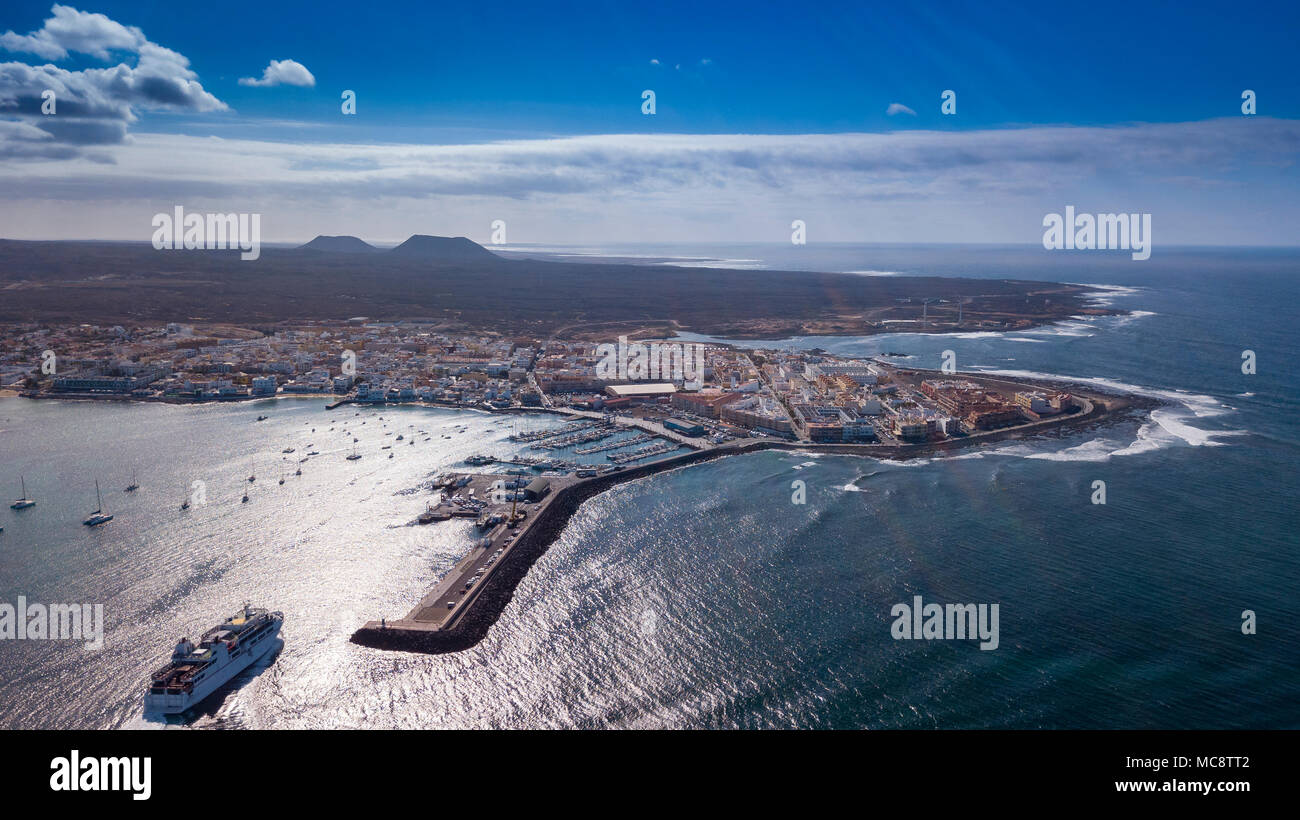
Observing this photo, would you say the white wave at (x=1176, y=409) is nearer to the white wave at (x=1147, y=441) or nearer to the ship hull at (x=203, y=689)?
the white wave at (x=1147, y=441)

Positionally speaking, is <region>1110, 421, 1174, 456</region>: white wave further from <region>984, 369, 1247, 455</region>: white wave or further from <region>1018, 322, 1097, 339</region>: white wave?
<region>1018, 322, 1097, 339</region>: white wave

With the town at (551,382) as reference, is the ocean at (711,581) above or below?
below

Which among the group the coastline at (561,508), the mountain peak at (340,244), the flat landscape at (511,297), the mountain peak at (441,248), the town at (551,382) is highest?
the mountain peak at (340,244)

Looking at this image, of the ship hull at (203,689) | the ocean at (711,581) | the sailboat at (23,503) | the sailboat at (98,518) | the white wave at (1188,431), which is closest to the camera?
the ship hull at (203,689)

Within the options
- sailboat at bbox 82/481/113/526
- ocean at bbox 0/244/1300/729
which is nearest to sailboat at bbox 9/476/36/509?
ocean at bbox 0/244/1300/729

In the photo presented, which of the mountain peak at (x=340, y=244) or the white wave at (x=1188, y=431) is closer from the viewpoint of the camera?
the white wave at (x=1188, y=431)

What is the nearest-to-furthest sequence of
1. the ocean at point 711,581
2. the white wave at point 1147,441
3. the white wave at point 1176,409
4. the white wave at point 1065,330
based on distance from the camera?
the ocean at point 711,581, the white wave at point 1147,441, the white wave at point 1176,409, the white wave at point 1065,330

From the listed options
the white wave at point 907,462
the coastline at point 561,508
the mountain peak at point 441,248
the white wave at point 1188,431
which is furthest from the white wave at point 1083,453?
the mountain peak at point 441,248
